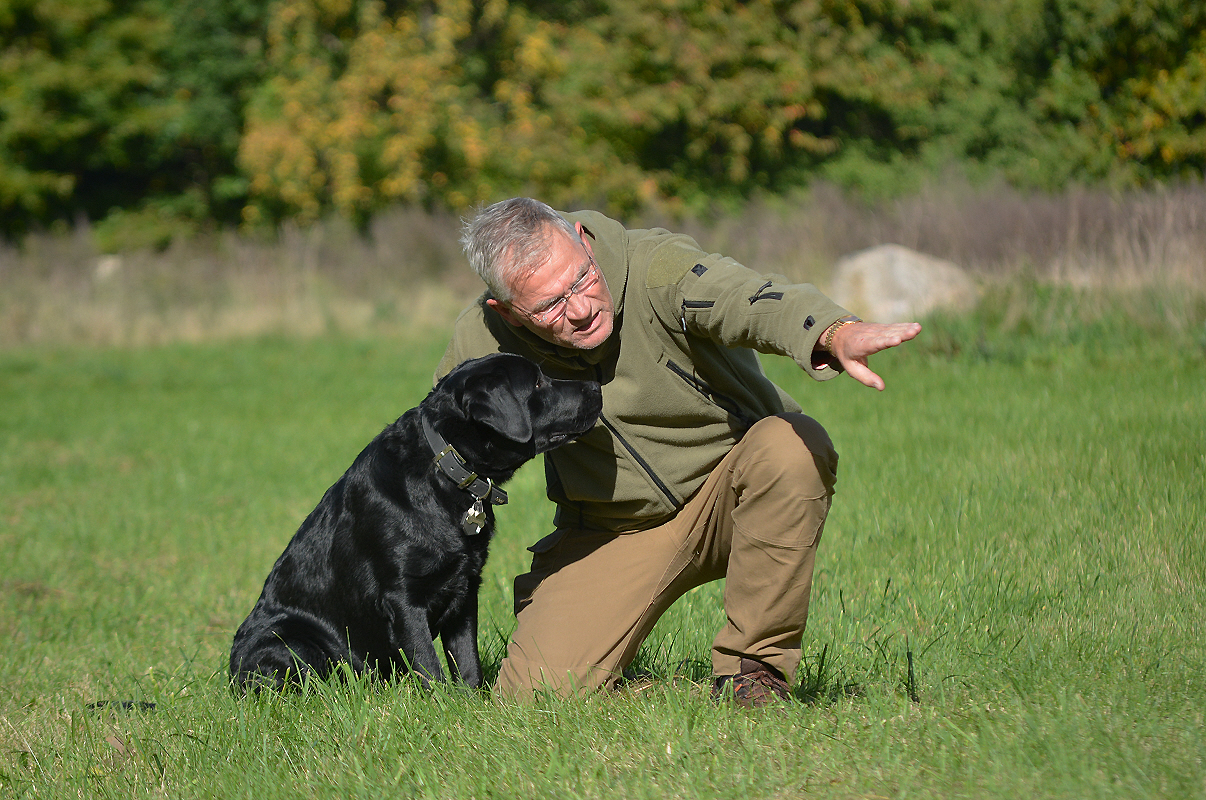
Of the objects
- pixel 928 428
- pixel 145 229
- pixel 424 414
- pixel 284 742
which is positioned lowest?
pixel 145 229

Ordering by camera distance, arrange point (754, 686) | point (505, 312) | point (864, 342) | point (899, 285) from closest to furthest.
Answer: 1. point (864, 342)
2. point (754, 686)
3. point (505, 312)
4. point (899, 285)

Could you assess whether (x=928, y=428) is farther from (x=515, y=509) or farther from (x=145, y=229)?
(x=145, y=229)

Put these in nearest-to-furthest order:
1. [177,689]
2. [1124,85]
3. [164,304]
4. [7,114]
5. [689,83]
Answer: [177,689] → [1124,85] → [164,304] → [689,83] → [7,114]

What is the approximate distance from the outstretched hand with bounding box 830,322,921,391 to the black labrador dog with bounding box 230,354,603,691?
0.95 meters

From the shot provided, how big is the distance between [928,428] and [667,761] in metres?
4.20

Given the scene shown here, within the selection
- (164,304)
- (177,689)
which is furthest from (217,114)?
(177,689)

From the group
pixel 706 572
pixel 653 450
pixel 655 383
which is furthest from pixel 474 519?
pixel 706 572

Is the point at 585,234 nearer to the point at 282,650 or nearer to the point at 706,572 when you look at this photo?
the point at 706,572

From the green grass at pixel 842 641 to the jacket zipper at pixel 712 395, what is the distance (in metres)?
0.83

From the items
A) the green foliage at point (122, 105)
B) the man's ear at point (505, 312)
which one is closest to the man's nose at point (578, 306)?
the man's ear at point (505, 312)

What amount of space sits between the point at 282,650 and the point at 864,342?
2142 millimetres

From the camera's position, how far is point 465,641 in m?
3.48

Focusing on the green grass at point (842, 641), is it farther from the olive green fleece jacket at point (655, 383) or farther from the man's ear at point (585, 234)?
the man's ear at point (585, 234)

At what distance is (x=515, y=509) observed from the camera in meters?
6.29
